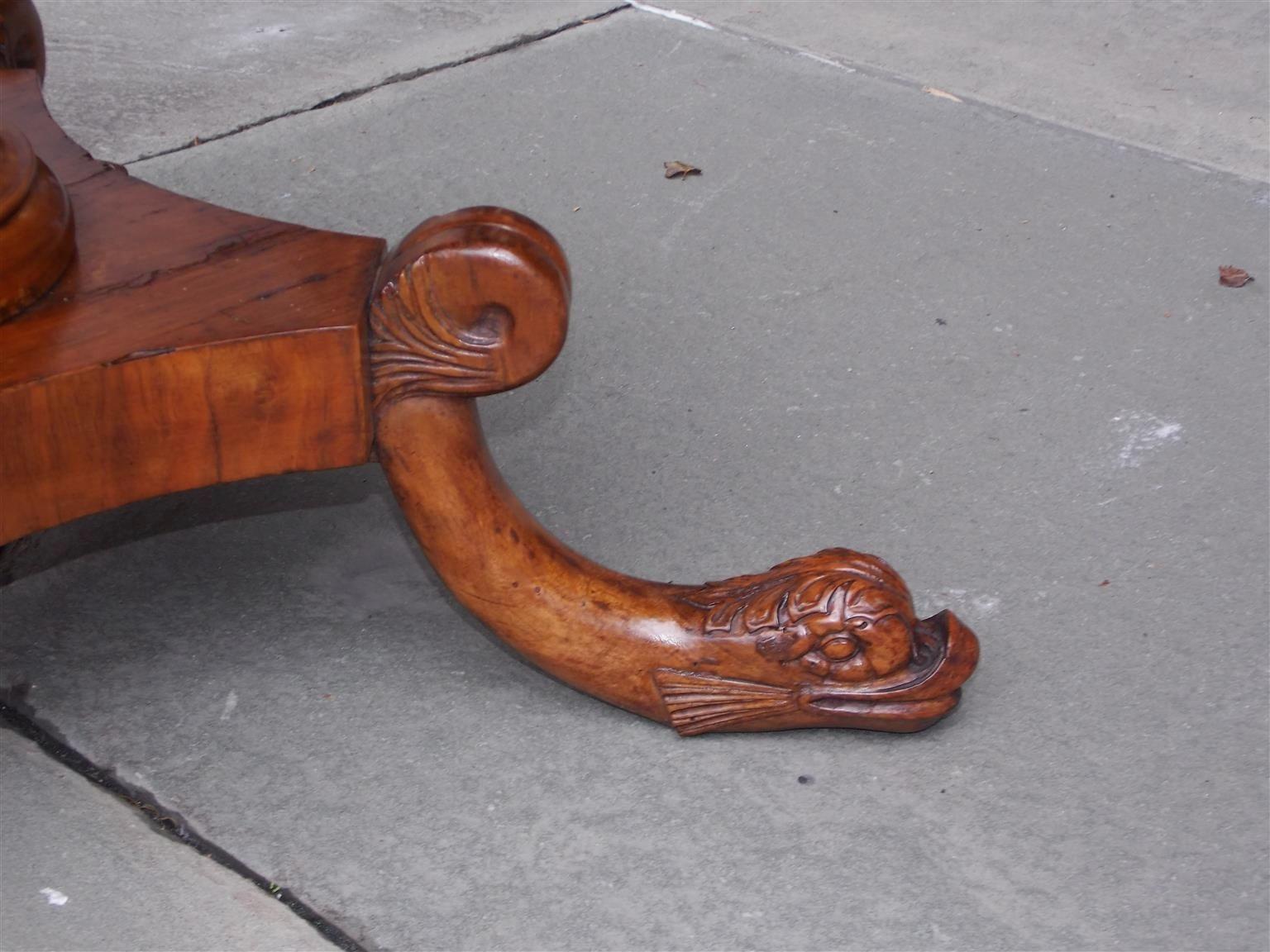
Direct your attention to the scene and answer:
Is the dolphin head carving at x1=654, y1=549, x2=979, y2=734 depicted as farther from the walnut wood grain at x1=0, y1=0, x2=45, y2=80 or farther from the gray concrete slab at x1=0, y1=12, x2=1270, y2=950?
the walnut wood grain at x1=0, y1=0, x2=45, y2=80

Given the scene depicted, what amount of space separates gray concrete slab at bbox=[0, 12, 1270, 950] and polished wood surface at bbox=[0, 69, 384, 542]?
0.28m

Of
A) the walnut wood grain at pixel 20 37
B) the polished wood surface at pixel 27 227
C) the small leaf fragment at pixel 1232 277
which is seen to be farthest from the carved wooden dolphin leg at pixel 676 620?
the small leaf fragment at pixel 1232 277

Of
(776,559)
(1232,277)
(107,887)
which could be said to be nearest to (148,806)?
(107,887)

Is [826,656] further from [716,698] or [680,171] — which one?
[680,171]

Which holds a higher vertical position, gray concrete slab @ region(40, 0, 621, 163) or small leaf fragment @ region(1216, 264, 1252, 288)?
small leaf fragment @ region(1216, 264, 1252, 288)

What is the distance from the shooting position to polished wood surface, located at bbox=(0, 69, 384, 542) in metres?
1.00

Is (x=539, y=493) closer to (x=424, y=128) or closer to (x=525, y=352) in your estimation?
(x=525, y=352)

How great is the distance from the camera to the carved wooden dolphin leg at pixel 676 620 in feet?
3.77

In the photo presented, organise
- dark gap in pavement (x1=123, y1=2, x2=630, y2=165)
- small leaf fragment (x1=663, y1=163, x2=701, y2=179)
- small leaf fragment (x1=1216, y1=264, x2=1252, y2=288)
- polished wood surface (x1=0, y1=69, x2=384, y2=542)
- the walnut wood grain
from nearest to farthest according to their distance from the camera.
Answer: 1. polished wood surface (x1=0, y1=69, x2=384, y2=542)
2. the walnut wood grain
3. small leaf fragment (x1=1216, y1=264, x2=1252, y2=288)
4. small leaf fragment (x1=663, y1=163, x2=701, y2=179)
5. dark gap in pavement (x1=123, y1=2, x2=630, y2=165)

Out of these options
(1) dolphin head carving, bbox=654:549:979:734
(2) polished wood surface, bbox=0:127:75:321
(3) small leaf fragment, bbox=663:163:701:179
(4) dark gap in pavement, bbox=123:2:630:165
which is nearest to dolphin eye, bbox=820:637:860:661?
(1) dolphin head carving, bbox=654:549:979:734

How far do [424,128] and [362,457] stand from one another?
4.42 feet

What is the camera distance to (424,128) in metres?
2.34

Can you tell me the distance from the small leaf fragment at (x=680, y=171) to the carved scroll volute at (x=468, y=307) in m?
1.14

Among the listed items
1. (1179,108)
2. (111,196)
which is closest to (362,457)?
(111,196)
